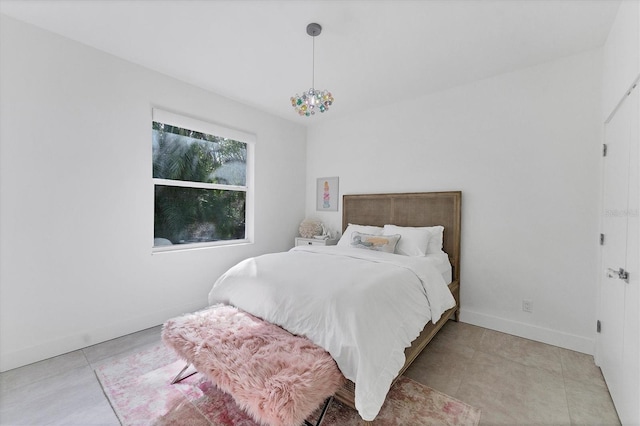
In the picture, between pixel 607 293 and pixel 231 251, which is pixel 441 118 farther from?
pixel 231 251

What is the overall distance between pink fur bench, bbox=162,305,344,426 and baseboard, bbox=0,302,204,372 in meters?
1.09

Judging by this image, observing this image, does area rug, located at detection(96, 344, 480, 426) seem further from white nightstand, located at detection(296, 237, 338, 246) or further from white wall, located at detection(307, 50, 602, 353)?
white nightstand, located at detection(296, 237, 338, 246)

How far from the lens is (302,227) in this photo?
4.07 metres

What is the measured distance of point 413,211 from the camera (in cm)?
330

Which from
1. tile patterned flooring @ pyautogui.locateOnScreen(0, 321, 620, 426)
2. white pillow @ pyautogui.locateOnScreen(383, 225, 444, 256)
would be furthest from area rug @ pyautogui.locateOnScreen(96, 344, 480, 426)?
white pillow @ pyautogui.locateOnScreen(383, 225, 444, 256)

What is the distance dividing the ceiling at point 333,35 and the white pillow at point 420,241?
157 cm

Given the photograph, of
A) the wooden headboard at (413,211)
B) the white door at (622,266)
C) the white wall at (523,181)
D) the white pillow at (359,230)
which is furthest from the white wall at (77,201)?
the white door at (622,266)

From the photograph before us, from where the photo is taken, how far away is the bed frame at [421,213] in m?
2.96

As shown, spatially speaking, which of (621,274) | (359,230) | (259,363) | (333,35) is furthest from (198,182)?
(621,274)

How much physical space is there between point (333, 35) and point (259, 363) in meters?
2.33

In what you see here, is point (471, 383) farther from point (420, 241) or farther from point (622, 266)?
point (420, 241)

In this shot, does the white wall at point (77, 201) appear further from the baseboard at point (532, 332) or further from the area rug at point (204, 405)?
the baseboard at point (532, 332)

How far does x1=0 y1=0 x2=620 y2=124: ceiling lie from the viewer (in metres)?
1.91

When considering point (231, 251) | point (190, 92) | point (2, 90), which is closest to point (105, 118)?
point (2, 90)
